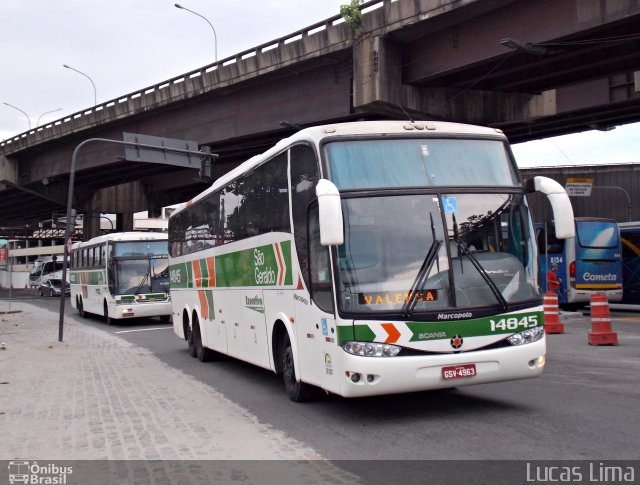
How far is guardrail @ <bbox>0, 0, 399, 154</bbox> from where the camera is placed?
2662 centimetres

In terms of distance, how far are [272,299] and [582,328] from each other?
39.7 feet

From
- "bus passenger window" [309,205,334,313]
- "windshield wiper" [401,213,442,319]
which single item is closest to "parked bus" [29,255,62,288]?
"bus passenger window" [309,205,334,313]

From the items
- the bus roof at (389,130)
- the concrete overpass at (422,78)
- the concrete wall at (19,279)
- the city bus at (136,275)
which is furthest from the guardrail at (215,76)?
the concrete wall at (19,279)

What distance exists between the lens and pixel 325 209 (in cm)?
718

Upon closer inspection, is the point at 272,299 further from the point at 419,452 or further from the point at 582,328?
the point at 582,328

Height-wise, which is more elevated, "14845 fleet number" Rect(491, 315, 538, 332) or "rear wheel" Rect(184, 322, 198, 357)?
"14845 fleet number" Rect(491, 315, 538, 332)

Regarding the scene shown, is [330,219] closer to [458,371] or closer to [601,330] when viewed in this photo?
[458,371]

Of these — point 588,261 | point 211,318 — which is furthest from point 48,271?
point 211,318

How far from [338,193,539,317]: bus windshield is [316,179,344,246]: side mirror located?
48 centimetres

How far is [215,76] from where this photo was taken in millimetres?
32438

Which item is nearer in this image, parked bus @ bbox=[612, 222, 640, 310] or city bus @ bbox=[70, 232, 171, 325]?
city bus @ bbox=[70, 232, 171, 325]

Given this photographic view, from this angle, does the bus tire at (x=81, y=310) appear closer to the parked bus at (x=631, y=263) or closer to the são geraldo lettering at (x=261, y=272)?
the parked bus at (x=631, y=263)

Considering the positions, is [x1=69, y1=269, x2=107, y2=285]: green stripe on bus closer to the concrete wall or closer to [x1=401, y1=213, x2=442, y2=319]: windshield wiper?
[x1=401, y1=213, x2=442, y2=319]: windshield wiper

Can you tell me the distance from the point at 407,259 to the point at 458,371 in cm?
129
